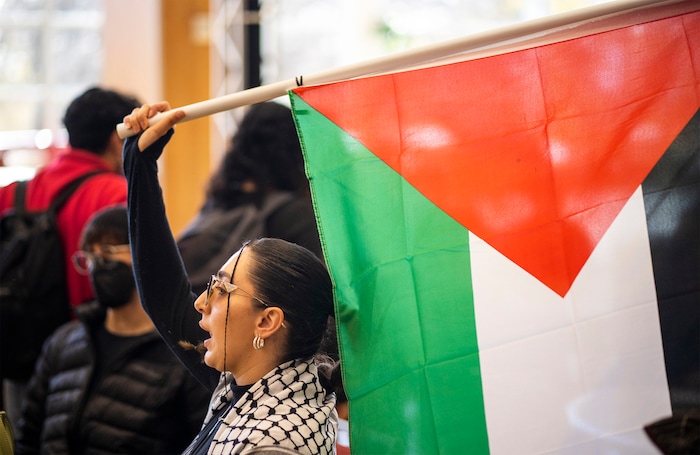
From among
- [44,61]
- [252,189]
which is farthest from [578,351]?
[44,61]

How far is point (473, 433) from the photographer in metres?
1.70

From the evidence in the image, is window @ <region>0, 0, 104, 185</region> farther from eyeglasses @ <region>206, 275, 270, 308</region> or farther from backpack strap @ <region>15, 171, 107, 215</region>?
eyeglasses @ <region>206, 275, 270, 308</region>

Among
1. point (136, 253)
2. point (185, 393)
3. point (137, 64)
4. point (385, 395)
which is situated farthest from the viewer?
point (137, 64)

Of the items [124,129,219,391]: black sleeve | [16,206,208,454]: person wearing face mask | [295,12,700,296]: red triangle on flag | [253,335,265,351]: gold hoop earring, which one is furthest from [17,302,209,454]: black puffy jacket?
[295,12,700,296]: red triangle on flag

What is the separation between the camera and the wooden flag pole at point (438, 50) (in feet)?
5.72

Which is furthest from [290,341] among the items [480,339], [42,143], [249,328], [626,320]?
[42,143]

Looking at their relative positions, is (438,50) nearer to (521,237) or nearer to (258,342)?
(521,237)

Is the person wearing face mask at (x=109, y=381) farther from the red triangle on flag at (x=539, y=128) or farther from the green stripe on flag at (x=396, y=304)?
the red triangle on flag at (x=539, y=128)

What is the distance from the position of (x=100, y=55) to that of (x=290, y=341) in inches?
193

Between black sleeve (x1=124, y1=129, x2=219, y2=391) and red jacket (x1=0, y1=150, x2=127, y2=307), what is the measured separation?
46.5 inches

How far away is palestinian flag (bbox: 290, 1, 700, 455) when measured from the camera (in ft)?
5.57

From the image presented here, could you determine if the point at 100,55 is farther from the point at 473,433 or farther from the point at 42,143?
the point at 473,433

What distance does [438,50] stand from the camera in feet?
5.73

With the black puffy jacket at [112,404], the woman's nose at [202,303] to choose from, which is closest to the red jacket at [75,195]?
the black puffy jacket at [112,404]
